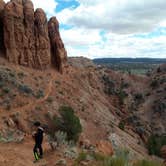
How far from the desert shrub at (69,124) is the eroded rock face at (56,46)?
14046 millimetres

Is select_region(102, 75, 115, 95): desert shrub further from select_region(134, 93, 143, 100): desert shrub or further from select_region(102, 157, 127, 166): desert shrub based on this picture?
select_region(102, 157, 127, 166): desert shrub

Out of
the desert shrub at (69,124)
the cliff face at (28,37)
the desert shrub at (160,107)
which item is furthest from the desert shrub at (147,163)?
the desert shrub at (160,107)

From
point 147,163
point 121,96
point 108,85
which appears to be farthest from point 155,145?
point 147,163

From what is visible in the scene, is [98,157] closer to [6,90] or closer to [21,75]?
[6,90]

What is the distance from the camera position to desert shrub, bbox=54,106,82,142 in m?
31.5

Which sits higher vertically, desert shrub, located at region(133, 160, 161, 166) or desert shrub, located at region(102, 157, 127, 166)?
desert shrub, located at region(102, 157, 127, 166)

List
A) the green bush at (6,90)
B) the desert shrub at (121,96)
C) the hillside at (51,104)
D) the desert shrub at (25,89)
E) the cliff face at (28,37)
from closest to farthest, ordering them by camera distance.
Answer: the hillside at (51,104) → the green bush at (6,90) → the desert shrub at (25,89) → the cliff face at (28,37) → the desert shrub at (121,96)

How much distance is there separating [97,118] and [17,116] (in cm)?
1316

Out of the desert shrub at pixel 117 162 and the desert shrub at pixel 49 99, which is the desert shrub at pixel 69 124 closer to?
the desert shrub at pixel 49 99

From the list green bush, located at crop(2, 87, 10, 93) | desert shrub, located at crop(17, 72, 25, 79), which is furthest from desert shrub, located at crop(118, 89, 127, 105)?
green bush, located at crop(2, 87, 10, 93)

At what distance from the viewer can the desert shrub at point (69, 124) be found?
104 feet

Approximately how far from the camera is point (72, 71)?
51.3m

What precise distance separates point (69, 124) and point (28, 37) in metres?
15.4

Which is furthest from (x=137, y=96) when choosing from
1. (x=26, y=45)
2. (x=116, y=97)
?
(x=26, y=45)
